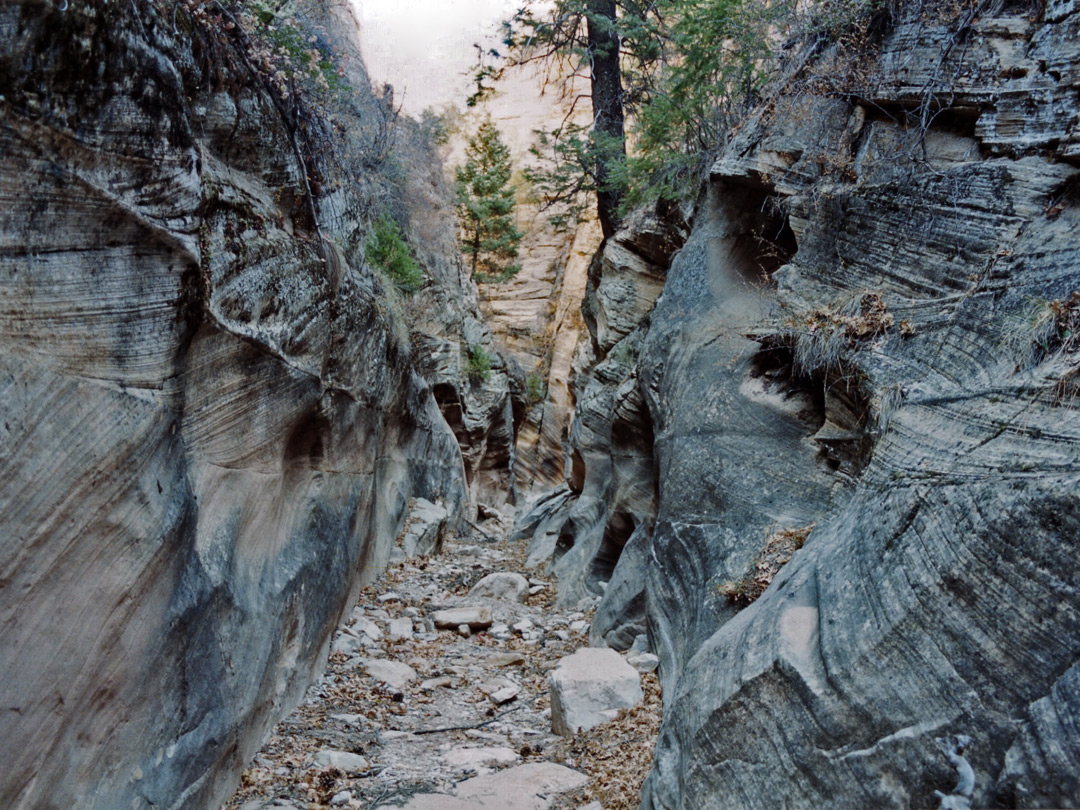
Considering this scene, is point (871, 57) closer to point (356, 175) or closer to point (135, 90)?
point (135, 90)

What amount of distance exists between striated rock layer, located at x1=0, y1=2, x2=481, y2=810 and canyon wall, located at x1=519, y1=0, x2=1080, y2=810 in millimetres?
3049

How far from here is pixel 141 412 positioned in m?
3.86

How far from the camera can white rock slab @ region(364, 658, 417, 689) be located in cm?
666

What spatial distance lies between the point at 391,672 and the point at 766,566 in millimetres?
3871

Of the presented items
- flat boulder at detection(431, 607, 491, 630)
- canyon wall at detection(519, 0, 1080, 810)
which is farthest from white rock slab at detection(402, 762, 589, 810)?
flat boulder at detection(431, 607, 491, 630)

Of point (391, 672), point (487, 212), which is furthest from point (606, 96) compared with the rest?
point (487, 212)

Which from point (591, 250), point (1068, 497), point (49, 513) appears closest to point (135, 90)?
point (49, 513)

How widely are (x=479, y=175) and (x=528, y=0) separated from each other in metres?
14.9

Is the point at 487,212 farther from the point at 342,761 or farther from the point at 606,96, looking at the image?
the point at 342,761

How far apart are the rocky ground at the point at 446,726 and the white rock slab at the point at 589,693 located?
110mm

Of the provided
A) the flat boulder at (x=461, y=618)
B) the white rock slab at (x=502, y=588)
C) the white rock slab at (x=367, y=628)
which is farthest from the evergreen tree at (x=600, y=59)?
the white rock slab at (x=367, y=628)

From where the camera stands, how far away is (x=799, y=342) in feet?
20.1

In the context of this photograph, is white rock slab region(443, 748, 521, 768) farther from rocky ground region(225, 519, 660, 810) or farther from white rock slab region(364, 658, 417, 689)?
white rock slab region(364, 658, 417, 689)

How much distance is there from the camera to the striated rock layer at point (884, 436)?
111 inches
